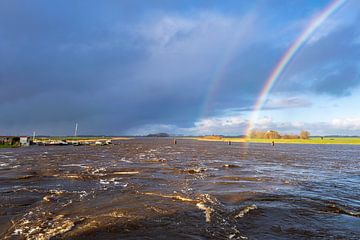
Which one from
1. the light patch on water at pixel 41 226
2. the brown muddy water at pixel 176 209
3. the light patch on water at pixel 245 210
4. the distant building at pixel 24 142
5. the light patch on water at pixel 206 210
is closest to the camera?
the light patch on water at pixel 41 226

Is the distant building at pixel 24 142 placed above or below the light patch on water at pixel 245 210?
above

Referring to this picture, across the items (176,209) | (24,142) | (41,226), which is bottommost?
(41,226)

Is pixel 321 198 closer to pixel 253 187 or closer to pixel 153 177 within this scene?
pixel 253 187

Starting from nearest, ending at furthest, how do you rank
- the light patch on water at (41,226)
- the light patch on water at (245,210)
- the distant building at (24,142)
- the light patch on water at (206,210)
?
the light patch on water at (41,226) → the light patch on water at (206,210) → the light patch on water at (245,210) → the distant building at (24,142)

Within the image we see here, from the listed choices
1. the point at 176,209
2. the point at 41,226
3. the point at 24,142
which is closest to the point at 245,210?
the point at 176,209

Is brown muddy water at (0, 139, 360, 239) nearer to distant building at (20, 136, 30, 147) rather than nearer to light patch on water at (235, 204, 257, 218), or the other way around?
light patch on water at (235, 204, 257, 218)

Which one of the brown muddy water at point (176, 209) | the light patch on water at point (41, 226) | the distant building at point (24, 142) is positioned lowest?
the light patch on water at point (41, 226)

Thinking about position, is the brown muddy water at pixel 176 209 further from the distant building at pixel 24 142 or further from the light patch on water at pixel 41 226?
the distant building at pixel 24 142

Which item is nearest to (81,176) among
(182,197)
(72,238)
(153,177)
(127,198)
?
(153,177)

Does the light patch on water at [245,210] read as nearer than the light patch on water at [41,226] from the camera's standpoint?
No

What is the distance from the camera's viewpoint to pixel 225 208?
18000 mm

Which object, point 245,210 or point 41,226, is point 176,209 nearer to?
point 245,210

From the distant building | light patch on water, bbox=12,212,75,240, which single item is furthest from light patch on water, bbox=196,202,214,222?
the distant building

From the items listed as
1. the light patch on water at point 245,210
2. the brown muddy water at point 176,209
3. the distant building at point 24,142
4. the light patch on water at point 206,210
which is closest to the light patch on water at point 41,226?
the brown muddy water at point 176,209
